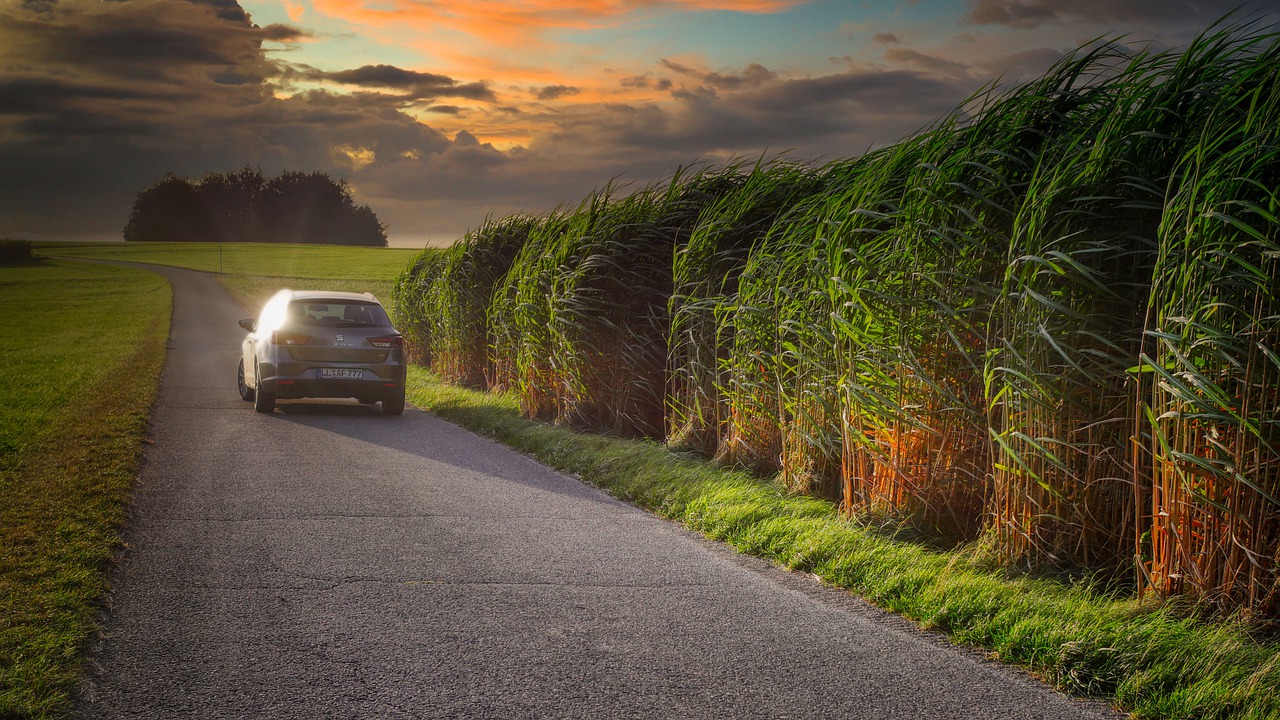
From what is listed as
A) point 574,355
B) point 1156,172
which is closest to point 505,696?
point 1156,172

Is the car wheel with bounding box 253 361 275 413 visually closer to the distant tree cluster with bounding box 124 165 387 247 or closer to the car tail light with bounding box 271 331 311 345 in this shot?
the car tail light with bounding box 271 331 311 345

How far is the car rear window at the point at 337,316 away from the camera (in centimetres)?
1248

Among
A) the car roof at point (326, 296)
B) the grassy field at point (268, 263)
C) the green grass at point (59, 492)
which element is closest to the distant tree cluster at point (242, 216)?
the grassy field at point (268, 263)

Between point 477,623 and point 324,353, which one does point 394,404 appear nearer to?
point 324,353

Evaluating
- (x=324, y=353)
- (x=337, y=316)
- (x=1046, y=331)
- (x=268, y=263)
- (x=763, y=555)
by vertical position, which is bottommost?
(x=763, y=555)

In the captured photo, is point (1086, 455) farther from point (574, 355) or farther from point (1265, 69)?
point (574, 355)

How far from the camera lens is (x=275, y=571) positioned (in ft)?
16.8

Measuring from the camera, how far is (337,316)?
1288cm

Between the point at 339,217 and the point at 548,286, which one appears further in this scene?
the point at 339,217

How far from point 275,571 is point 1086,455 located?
4364mm

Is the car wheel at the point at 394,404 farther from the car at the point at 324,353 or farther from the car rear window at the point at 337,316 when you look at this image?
the car rear window at the point at 337,316

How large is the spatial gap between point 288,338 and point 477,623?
8962 millimetres

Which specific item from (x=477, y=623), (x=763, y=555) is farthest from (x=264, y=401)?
(x=477, y=623)

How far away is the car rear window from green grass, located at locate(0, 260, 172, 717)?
2285 mm
